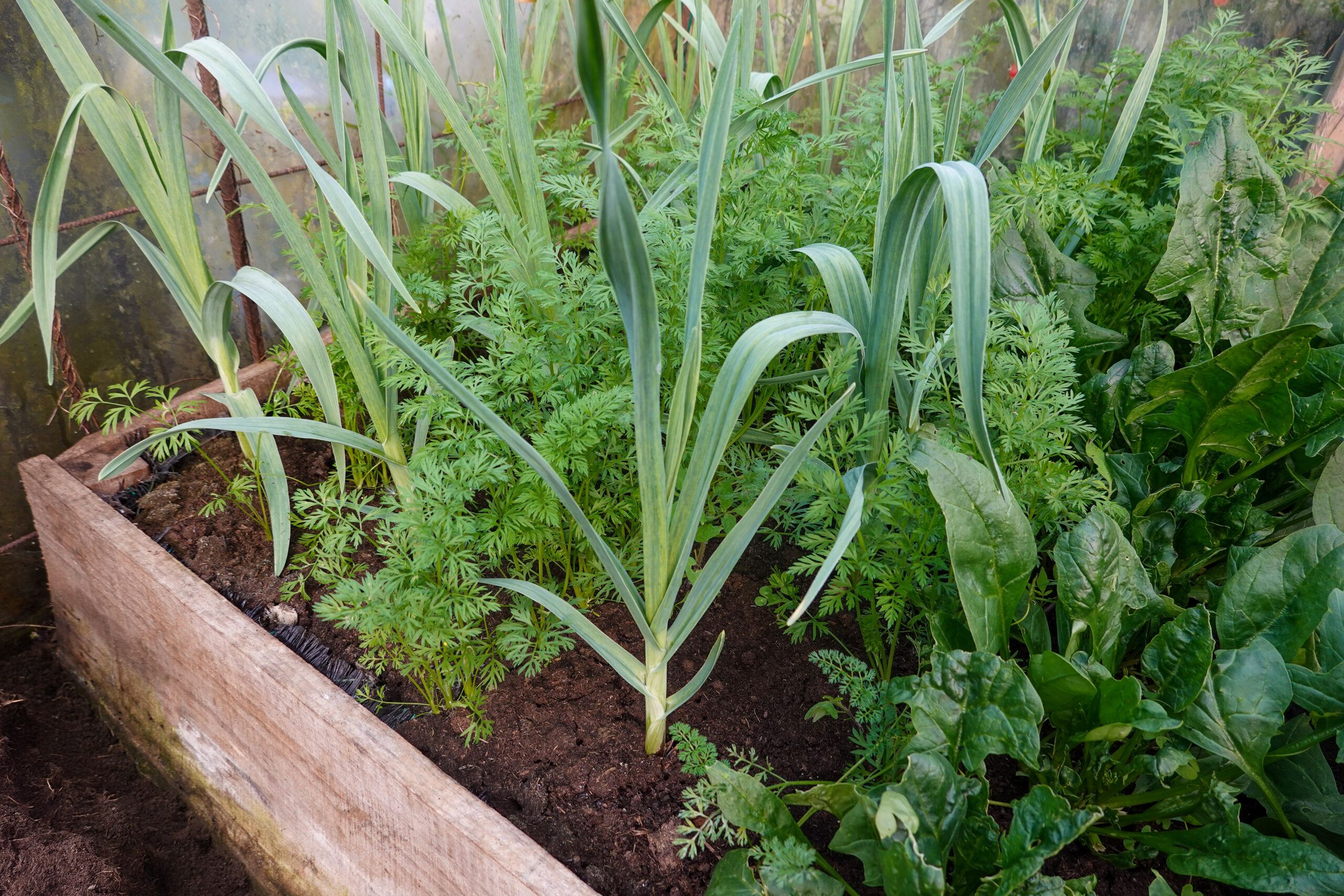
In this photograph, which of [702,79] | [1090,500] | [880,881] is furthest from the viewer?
[702,79]

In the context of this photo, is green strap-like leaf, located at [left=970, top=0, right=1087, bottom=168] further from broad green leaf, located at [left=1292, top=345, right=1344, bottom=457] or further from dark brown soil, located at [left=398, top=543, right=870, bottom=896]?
dark brown soil, located at [left=398, top=543, right=870, bottom=896]

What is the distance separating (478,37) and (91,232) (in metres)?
1.06

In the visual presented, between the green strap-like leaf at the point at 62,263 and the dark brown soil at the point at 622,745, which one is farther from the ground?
the green strap-like leaf at the point at 62,263

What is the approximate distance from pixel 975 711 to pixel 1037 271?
0.66 metres

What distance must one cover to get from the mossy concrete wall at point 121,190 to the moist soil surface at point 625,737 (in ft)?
1.72

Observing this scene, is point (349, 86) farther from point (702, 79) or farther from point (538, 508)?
point (538, 508)

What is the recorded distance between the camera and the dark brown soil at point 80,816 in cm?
109

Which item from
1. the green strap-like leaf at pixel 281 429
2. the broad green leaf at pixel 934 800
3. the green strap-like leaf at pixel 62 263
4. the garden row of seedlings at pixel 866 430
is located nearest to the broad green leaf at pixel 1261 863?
the garden row of seedlings at pixel 866 430

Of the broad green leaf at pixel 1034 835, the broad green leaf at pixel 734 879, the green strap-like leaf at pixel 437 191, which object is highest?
the green strap-like leaf at pixel 437 191

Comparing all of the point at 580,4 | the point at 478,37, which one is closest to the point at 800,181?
the point at 580,4

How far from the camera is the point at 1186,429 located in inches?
40.2

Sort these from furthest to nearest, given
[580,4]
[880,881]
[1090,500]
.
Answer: [1090,500]
[880,881]
[580,4]

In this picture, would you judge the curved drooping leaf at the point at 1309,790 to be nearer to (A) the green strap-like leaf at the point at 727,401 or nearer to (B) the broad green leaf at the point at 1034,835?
(B) the broad green leaf at the point at 1034,835

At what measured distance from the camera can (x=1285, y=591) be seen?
83 centimetres
